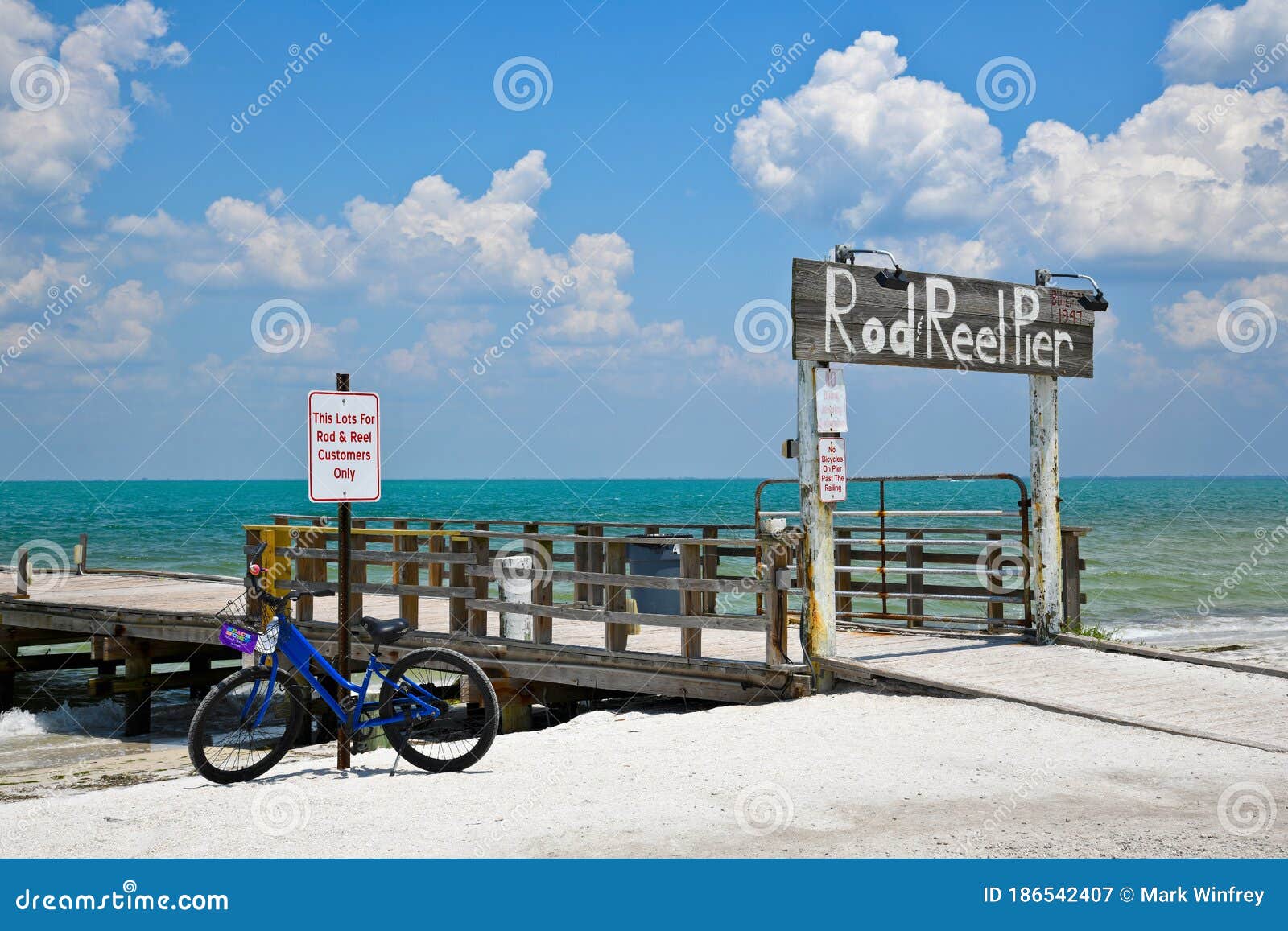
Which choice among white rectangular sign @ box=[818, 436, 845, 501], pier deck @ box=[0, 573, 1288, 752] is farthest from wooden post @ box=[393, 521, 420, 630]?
white rectangular sign @ box=[818, 436, 845, 501]

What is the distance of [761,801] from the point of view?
22.8 feet

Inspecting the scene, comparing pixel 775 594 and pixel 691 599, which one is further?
pixel 691 599

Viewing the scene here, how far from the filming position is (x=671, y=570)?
14727mm

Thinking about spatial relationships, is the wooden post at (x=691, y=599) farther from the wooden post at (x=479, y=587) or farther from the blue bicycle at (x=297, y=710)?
the blue bicycle at (x=297, y=710)

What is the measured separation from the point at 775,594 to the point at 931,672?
149 centimetres

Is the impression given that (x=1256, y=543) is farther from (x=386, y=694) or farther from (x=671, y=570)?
(x=386, y=694)

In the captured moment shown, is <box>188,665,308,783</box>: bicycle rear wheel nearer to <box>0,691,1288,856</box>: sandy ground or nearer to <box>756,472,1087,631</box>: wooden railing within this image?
<box>0,691,1288,856</box>: sandy ground

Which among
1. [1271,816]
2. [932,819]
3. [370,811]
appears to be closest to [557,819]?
[370,811]

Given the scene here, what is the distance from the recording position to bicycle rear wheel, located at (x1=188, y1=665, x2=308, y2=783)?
783 cm

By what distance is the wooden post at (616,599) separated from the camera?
11.6 metres

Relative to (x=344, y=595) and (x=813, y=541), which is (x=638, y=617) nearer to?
(x=813, y=541)

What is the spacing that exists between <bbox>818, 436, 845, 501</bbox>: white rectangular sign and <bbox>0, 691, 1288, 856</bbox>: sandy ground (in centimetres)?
192

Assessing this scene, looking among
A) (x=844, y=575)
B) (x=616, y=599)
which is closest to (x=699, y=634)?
(x=616, y=599)

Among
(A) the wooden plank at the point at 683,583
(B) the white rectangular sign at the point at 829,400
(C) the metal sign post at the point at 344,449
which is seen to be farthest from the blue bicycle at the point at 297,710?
(B) the white rectangular sign at the point at 829,400
